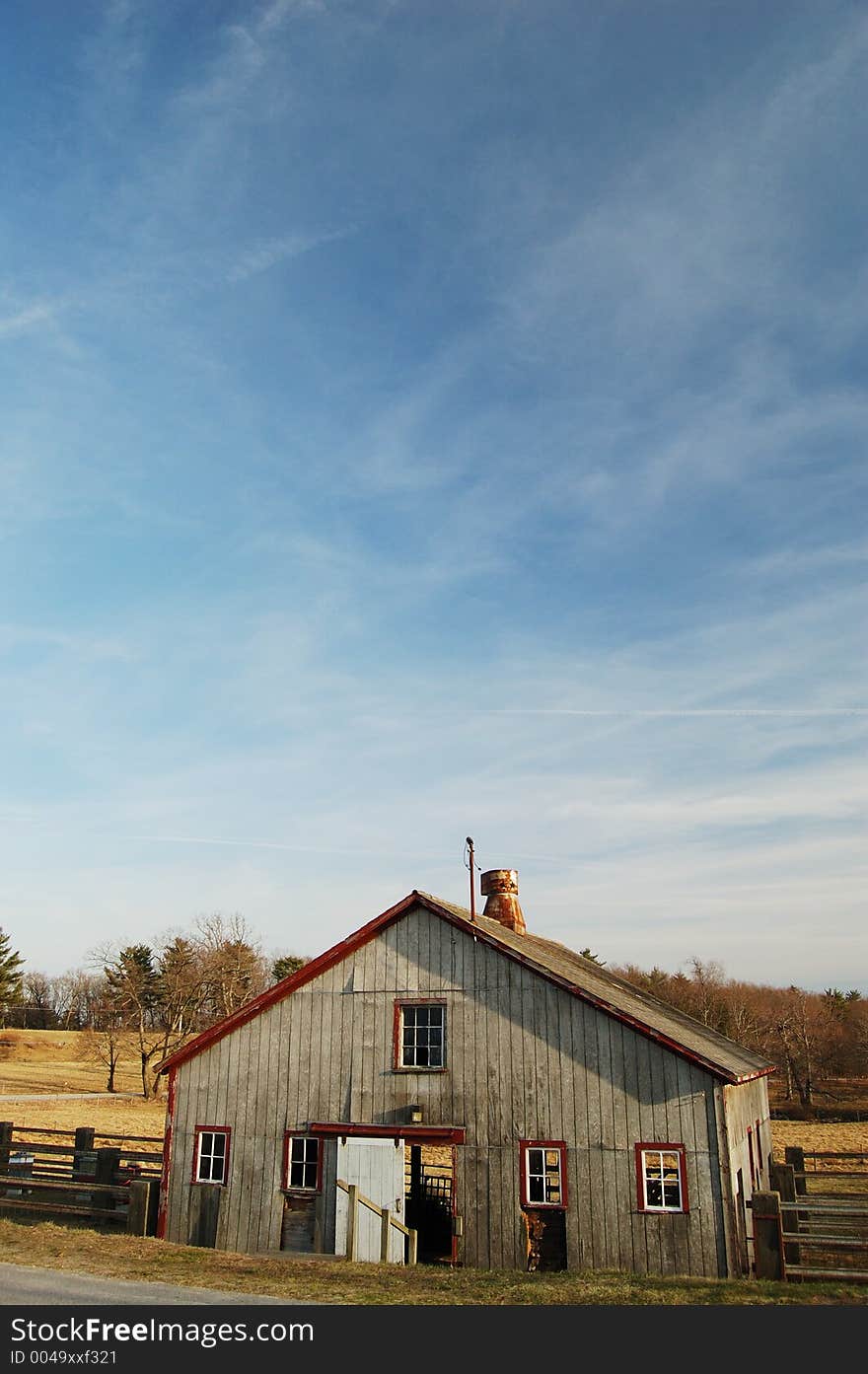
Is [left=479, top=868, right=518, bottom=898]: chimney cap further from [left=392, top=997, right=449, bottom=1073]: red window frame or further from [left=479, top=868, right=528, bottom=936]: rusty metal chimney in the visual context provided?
[left=392, top=997, right=449, bottom=1073]: red window frame

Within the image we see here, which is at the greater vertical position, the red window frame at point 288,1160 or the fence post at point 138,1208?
the red window frame at point 288,1160

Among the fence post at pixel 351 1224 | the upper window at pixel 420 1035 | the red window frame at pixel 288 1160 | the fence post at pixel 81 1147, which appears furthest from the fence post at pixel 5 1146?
the upper window at pixel 420 1035

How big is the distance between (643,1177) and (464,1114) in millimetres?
3870

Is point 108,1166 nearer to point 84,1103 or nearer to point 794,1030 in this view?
point 84,1103

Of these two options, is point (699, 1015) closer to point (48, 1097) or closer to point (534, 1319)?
point (48, 1097)

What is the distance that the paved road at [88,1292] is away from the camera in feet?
46.7

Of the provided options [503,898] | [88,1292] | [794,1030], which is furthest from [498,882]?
[794,1030]

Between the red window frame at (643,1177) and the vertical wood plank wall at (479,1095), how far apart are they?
0.34ft

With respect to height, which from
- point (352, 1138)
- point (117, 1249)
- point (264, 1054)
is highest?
point (264, 1054)

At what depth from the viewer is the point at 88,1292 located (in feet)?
49.3

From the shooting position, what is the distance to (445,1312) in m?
14.3

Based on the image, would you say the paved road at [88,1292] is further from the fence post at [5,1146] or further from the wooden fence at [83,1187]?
the fence post at [5,1146]

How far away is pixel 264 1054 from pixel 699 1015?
64.2m

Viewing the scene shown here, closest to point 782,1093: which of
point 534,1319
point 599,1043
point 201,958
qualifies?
point 201,958
